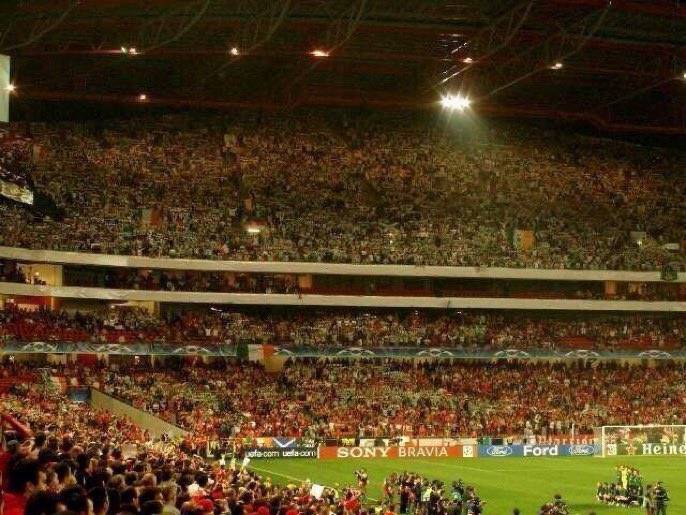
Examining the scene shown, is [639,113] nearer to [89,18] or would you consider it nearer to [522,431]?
[522,431]

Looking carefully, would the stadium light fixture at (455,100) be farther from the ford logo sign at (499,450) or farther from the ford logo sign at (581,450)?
the ford logo sign at (581,450)

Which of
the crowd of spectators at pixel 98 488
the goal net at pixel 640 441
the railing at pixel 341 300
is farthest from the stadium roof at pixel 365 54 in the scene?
the crowd of spectators at pixel 98 488

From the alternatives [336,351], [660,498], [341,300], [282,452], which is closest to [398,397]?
[336,351]

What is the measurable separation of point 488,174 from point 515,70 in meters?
16.2

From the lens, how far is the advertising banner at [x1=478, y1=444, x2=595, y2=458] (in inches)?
2093

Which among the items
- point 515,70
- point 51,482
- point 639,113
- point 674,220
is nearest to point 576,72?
point 515,70

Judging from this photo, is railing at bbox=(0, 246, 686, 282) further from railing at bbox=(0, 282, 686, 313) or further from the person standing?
the person standing

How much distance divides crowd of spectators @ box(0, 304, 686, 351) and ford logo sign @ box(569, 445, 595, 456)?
1043 cm

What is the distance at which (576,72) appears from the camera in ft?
195

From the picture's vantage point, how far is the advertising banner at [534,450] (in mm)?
53156

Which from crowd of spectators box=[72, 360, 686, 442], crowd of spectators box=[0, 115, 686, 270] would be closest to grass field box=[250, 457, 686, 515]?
crowd of spectators box=[72, 360, 686, 442]

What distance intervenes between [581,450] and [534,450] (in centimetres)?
244

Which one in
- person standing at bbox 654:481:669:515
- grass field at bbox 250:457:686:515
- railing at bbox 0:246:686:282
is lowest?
grass field at bbox 250:457:686:515

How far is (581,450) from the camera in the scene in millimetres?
53938
